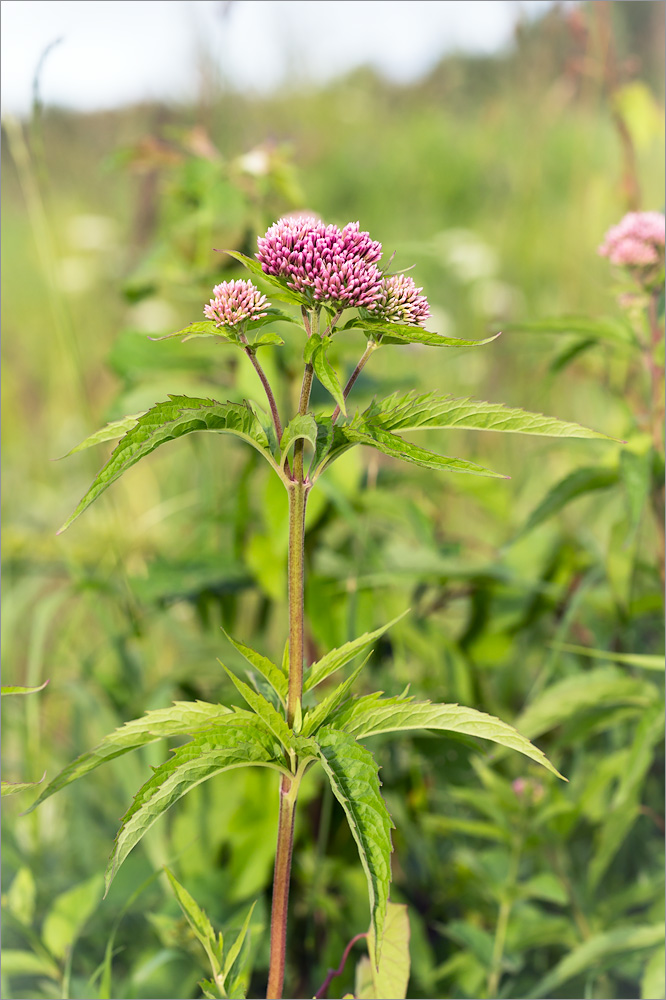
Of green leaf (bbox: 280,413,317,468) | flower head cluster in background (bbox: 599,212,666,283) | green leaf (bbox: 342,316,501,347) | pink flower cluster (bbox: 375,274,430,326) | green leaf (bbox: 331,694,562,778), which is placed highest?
flower head cluster in background (bbox: 599,212,666,283)

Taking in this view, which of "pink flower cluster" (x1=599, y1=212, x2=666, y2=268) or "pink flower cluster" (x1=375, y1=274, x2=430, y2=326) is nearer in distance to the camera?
"pink flower cluster" (x1=375, y1=274, x2=430, y2=326)

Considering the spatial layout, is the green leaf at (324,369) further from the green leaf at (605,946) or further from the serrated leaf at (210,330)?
the green leaf at (605,946)

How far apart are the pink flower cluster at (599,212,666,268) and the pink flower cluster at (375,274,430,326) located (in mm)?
520

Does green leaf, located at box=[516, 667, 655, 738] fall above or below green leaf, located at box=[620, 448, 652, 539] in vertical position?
below

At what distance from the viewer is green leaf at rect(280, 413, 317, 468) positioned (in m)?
0.54

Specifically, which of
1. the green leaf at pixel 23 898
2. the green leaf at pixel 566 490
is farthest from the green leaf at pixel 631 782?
the green leaf at pixel 23 898

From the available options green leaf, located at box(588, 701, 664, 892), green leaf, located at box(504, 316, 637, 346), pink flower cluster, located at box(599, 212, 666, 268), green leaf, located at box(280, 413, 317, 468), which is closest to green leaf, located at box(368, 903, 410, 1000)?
green leaf, located at box(588, 701, 664, 892)

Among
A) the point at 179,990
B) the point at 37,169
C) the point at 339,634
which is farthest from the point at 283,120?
the point at 179,990

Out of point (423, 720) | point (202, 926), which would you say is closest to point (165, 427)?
point (423, 720)

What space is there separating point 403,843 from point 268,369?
0.75 meters

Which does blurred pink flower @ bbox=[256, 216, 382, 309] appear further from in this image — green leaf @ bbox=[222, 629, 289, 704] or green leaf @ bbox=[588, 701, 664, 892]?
green leaf @ bbox=[588, 701, 664, 892]

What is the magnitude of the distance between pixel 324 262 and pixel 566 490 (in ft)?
1.93

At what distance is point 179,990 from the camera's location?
1.02 metres

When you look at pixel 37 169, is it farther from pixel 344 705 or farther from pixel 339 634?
pixel 344 705
